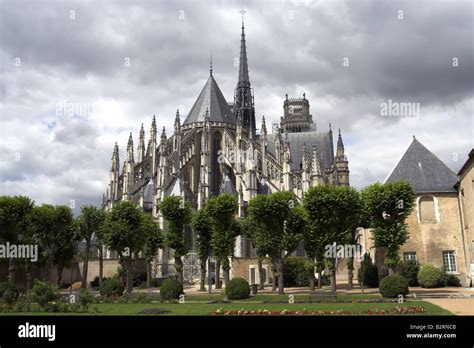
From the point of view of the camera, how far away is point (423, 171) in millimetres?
38719

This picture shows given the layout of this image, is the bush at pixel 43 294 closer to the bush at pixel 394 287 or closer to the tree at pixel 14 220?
the tree at pixel 14 220

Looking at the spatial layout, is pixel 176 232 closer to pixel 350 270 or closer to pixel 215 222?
pixel 215 222

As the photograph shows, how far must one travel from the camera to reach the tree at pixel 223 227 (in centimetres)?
3759

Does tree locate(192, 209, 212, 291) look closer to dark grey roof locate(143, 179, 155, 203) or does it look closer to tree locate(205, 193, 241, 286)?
tree locate(205, 193, 241, 286)

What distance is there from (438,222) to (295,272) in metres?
13.9

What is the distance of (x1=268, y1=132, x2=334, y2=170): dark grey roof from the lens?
8438 cm

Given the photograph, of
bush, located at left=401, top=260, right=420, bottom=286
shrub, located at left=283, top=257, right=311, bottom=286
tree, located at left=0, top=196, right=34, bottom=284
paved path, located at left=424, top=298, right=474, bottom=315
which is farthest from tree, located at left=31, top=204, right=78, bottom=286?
paved path, located at left=424, top=298, right=474, bottom=315

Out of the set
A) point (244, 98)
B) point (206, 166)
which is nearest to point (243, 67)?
point (244, 98)

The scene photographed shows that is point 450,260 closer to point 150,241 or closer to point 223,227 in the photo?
point 223,227

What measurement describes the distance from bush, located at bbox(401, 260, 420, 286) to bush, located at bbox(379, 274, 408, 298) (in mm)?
9268

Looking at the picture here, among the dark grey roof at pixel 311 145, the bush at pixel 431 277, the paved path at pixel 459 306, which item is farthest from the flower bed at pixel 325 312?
the dark grey roof at pixel 311 145

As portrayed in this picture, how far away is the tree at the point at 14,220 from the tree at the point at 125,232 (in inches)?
248

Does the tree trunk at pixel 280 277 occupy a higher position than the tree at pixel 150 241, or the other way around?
the tree at pixel 150 241
